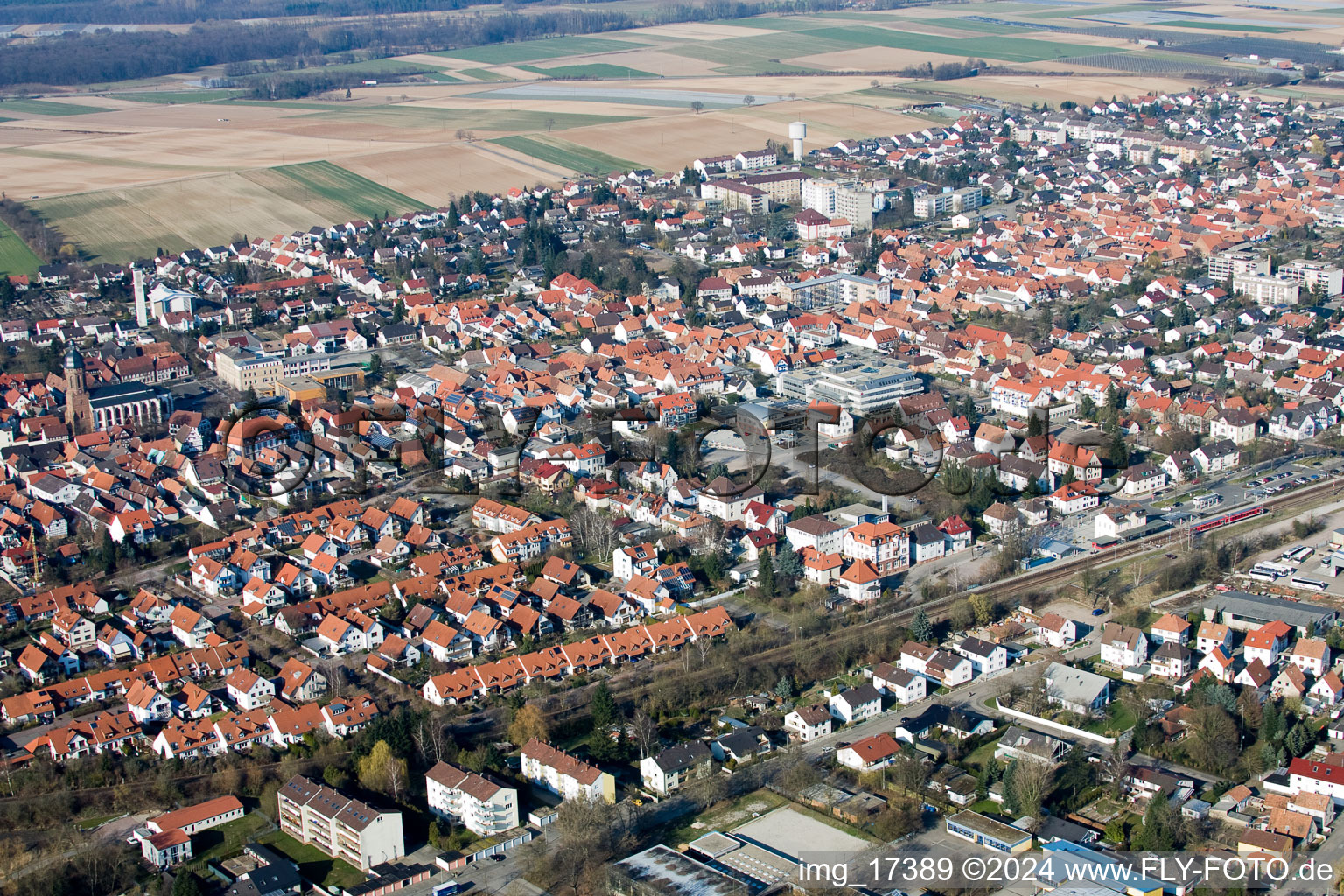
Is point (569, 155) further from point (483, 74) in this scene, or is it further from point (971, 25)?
point (971, 25)

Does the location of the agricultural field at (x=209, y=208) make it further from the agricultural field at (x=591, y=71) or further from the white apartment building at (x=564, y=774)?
the white apartment building at (x=564, y=774)

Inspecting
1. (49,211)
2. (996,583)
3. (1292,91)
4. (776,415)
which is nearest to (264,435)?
(776,415)

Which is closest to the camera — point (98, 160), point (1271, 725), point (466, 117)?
point (1271, 725)

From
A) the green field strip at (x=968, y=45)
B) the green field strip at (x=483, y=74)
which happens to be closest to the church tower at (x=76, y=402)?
the green field strip at (x=483, y=74)

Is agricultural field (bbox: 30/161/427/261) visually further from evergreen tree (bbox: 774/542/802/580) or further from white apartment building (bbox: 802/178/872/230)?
evergreen tree (bbox: 774/542/802/580)

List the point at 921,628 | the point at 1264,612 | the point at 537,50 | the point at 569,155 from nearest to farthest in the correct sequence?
the point at 921,628
the point at 1264,612
the point at 569,155
the point at 537,50

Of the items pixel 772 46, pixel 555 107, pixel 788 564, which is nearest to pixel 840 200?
pixel 555 107

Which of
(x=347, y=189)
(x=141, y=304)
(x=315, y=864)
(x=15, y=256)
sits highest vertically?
(x=347, y=189)
